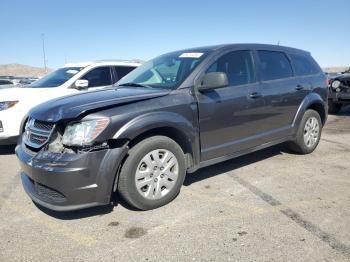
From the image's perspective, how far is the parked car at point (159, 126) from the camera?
3.39m

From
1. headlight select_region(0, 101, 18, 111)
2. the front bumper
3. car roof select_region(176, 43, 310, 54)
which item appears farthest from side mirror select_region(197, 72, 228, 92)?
headlight select_region(0, 101, 18, 111)

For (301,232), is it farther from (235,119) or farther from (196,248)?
(235,119)

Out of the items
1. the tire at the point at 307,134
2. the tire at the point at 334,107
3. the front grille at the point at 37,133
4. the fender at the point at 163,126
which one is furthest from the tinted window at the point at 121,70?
the tire at the point at 334,107

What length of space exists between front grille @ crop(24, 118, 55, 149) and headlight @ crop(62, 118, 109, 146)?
0.69 feet

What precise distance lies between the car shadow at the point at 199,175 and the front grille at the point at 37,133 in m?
0.76

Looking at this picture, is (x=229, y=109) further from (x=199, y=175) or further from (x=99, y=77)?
(x=99, y=77)

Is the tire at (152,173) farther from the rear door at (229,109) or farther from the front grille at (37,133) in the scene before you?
the front grille at (37,133)

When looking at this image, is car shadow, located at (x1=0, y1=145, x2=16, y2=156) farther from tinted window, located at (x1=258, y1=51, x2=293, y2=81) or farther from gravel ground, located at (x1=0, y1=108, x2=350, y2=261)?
tinted window, located at (x1=258, y1=51, x2=293, y2=81)

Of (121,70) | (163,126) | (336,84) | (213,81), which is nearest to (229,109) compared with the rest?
(213,81)

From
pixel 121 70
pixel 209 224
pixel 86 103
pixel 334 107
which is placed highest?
pixel 121 70

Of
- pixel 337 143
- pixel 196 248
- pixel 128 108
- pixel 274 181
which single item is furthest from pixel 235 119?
pixel 337 143

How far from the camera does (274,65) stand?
536cm

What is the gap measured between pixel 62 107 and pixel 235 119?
6.98 feet

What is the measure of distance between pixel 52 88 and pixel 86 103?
145 inches
